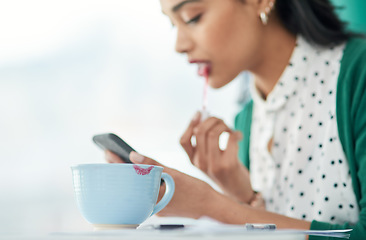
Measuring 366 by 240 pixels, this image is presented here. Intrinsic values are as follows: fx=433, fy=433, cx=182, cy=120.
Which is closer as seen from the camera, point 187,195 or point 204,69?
point 187,195

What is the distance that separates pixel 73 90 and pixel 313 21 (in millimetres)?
805

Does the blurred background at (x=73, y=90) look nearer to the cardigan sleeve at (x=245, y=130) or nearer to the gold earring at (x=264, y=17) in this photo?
the cardigan sleeve at (x=245, y=130)

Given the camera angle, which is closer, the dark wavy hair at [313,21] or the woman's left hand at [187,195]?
the woman's left hand at [187,195]

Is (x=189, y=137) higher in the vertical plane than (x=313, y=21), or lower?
lower

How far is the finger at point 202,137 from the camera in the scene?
3.27 ft

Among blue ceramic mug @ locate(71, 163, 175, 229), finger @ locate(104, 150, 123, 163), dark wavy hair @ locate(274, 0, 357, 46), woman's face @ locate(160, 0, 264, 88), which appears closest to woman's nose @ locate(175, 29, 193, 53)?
woman's face @ locate(160, 0, 264, 88)

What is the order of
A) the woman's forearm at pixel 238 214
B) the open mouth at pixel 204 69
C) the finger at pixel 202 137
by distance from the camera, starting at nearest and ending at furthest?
1. the woman's forearm at pixel 238 214
2. the finger at pixel 202 137
3. the open mouth at pixel 204 69

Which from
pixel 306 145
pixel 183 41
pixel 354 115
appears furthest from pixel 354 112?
pixel 183 41

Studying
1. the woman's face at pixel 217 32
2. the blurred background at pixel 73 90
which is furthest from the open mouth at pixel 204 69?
the blurred background at pixel 73 90

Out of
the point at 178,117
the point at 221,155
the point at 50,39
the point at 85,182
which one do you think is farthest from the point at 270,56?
the point at 85,182

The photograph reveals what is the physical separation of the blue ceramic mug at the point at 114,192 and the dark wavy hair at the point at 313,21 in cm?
78

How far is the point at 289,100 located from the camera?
1141mm

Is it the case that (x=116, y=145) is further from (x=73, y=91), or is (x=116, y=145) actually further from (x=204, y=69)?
(x=73, y=91)

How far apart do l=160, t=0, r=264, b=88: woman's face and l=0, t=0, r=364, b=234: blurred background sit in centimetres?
36
